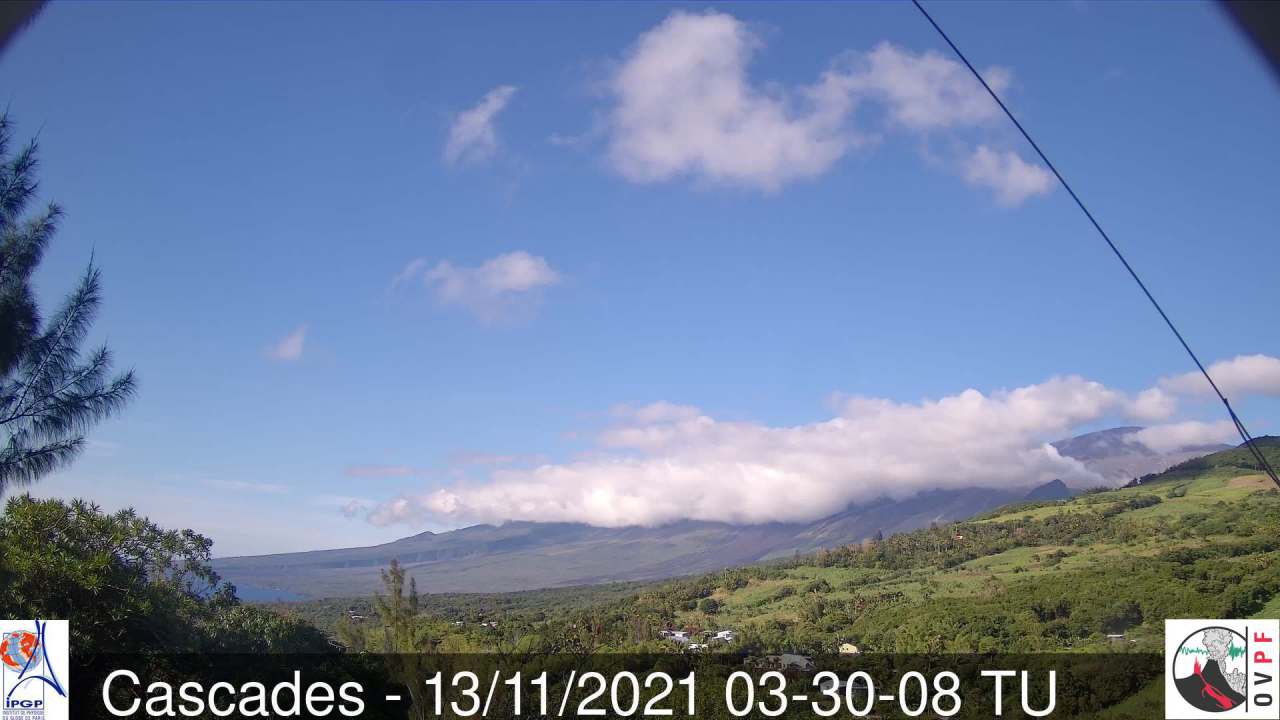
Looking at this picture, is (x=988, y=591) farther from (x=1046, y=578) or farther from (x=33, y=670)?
(x=33, y=670)

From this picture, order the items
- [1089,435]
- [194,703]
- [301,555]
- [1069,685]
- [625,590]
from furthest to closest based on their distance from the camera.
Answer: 1. [1089,435]
2. [301,555]
3. [625,590]
4. [1069,685]
5. [194,703]

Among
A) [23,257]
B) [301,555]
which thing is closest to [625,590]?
[23,257]

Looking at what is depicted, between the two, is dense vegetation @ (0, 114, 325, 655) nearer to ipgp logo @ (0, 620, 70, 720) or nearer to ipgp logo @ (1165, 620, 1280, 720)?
ipgp logo @ (0, 620, 70, 720)

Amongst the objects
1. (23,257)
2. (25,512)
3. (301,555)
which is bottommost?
(301,555)

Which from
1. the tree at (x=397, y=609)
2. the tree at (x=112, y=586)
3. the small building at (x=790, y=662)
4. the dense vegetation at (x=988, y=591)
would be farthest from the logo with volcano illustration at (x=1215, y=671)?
the tree at (x=112, y=586)

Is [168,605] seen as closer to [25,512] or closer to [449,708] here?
[25,512]

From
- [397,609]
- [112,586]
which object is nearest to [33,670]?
[112,586]

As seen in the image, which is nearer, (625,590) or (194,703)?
(194,703)

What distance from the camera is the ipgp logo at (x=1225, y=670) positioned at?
5.81m

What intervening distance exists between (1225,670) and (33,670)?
964cm

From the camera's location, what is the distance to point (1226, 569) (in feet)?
57.4

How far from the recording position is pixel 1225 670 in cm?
611

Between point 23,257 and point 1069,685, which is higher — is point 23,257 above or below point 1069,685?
above

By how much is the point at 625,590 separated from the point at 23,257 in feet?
92.5
